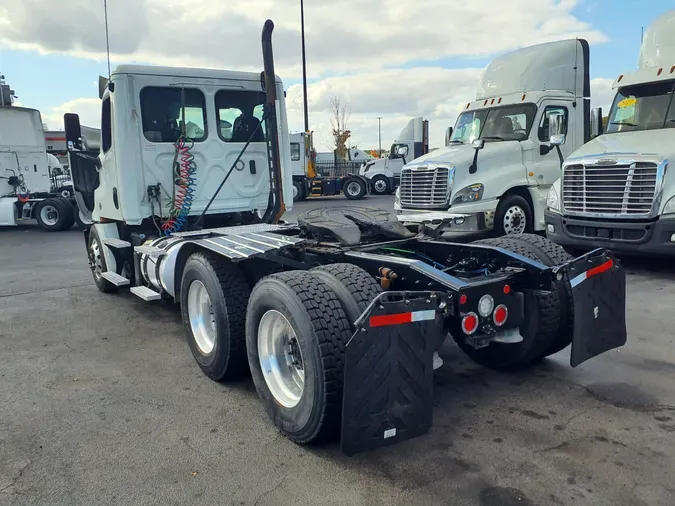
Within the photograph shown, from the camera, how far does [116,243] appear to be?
22.5 feet

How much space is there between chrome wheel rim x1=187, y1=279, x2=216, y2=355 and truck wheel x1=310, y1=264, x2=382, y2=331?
158 centimetres

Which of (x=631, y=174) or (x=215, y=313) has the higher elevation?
(x=631, y=174)

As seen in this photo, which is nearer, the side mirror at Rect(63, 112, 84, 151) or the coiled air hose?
the coiled air hose

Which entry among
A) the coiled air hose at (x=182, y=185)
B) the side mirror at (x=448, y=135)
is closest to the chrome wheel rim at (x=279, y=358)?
the coiled air hose at (x=182, y=185)

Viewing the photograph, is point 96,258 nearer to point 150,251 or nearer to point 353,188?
point 150,251

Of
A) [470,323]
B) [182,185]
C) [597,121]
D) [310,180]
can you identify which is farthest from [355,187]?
[470,323]

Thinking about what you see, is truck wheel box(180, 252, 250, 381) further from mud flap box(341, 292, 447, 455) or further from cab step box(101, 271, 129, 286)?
cab step box(101, 271, 129, 286)

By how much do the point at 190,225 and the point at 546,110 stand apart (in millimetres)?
7089

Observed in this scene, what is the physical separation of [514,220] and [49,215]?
13099 mm

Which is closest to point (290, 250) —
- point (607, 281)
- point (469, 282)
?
point (469, 282)

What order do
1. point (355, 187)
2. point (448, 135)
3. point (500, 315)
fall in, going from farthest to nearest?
1. point (355, 187)
2. point (448, 135)
3. point (500, 315)

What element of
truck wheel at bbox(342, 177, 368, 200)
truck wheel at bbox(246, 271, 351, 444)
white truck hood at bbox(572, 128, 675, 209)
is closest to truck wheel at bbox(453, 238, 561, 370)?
truck wheel at bbox(246, 271, 351, 444)

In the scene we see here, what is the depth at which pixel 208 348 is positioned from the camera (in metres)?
4.74

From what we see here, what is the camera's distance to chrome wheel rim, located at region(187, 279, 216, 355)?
4770 mm
